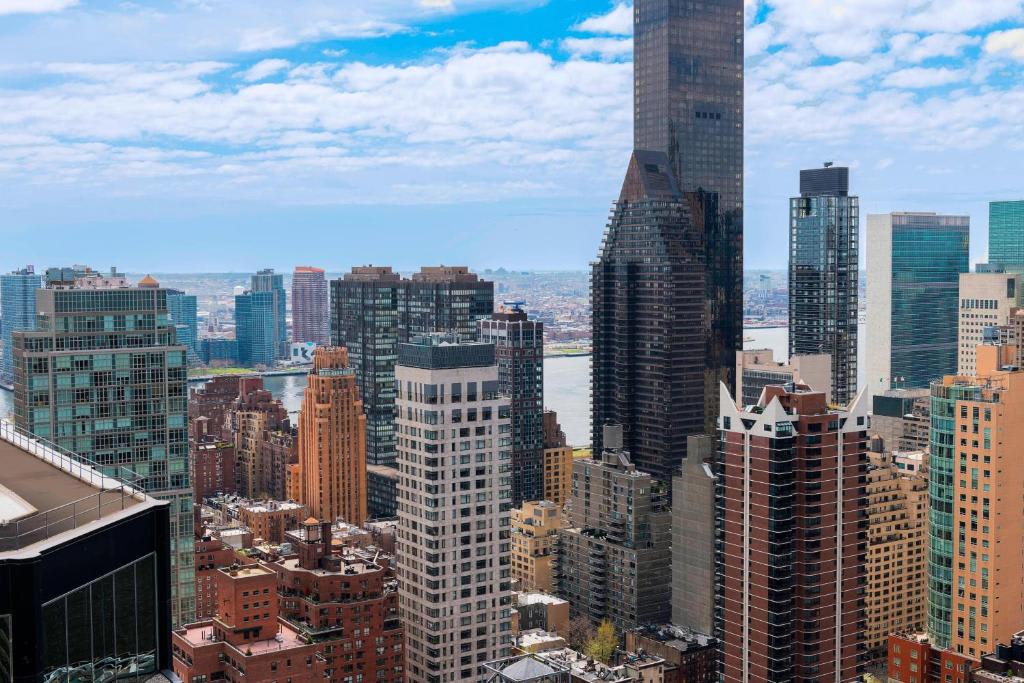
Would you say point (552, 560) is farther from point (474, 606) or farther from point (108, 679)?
point (108, 679)

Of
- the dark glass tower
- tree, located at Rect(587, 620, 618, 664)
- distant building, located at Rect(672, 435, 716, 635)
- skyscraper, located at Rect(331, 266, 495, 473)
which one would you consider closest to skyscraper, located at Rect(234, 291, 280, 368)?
skyscraper, located at Rect(331, 266, 495, 473)

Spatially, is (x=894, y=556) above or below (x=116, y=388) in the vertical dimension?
below

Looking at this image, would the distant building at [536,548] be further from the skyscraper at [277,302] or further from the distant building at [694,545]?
the skyscraper at [277,302]

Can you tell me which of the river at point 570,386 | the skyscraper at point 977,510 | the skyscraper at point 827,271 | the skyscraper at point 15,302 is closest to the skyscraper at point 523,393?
the river at point 570,386

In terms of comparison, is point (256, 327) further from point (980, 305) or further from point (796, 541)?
point (796, 541)

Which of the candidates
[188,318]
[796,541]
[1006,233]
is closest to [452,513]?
[796,541]

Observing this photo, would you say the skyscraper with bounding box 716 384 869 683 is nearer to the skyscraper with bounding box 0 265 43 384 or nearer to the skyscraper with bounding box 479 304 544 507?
the skyscraper with bounding box 479 304 544 507
